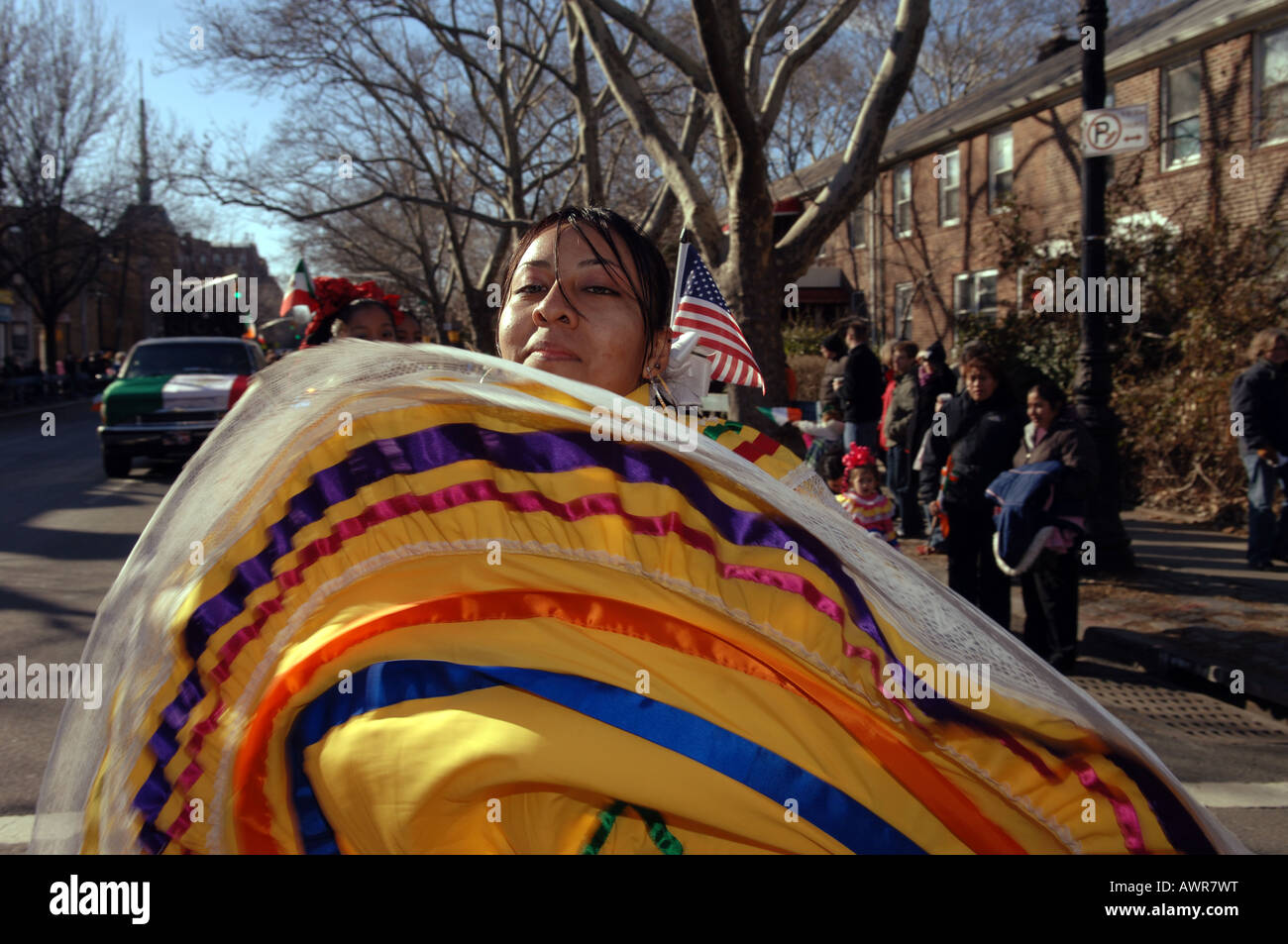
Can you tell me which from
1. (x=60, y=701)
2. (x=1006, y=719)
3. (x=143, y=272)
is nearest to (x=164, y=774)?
(x=1006, y=719)

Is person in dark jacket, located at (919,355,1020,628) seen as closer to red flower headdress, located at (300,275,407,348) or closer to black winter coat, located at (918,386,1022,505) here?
black winter coat, located at (918,386,1022,505)

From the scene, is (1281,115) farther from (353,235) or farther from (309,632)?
(353,235)

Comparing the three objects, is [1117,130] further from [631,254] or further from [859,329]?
[631,254]

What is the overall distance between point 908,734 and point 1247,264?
42.9 feet

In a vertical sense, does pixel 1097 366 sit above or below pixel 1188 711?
above

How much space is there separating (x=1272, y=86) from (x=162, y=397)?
643 inches

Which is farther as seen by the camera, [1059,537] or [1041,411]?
[1041,411]

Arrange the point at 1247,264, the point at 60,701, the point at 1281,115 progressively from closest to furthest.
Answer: the point at 60,701
the point at 1247,264
the point at 1281,115

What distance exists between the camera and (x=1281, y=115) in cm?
1407

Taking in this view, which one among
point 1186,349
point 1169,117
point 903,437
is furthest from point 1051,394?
point 1169,117

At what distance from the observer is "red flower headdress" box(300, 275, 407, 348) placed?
5758 mm

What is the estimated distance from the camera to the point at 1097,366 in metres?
7.71
